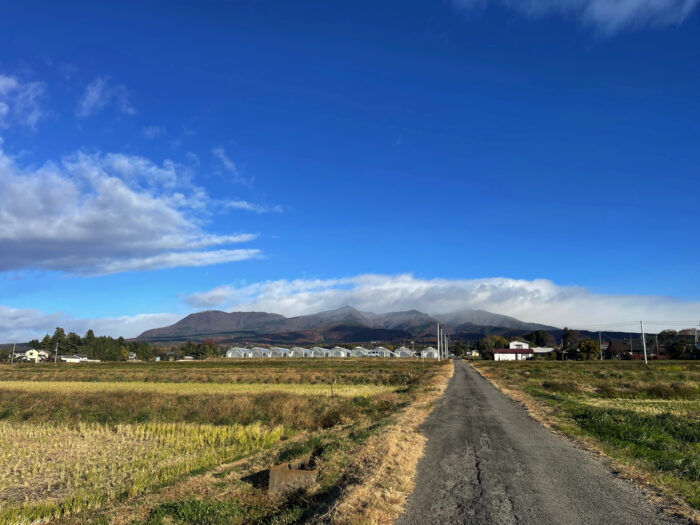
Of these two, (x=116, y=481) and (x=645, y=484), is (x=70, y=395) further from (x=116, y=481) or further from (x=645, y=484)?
(x=645, y=484)

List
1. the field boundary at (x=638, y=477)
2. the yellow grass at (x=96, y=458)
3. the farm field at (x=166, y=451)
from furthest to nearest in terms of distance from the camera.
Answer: the yellow grass at (x=96, y=458) → the farm field at (x=166, y=451) → the field boundary at (x=638, y=477)

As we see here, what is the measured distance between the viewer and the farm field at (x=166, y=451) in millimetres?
10188

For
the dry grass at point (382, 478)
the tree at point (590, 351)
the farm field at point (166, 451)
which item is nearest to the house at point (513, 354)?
the tree at point (590, 351)

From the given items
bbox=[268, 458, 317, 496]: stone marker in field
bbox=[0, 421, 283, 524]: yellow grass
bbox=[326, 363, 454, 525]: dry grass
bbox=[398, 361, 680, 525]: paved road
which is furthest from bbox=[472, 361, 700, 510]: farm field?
bbox=[0, 421, 283, 524]: yellow grass

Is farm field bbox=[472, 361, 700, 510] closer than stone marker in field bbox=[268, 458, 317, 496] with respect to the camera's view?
No

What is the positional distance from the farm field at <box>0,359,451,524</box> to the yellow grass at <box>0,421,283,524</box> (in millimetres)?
45

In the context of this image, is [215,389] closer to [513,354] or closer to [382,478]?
[382,478]

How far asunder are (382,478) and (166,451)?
10.6m

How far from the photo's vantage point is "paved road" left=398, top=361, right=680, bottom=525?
8.39 m

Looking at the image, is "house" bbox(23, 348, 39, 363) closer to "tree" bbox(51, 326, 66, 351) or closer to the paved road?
"tree" bbox(51, 326, 66, 351)

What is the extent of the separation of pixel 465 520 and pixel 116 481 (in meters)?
10.9

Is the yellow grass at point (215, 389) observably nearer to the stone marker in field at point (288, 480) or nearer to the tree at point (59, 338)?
the stone marker in field at point (288, 480)

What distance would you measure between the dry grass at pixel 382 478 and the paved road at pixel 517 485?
34 cm

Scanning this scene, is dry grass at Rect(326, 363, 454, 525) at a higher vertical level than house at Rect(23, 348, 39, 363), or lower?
higher
